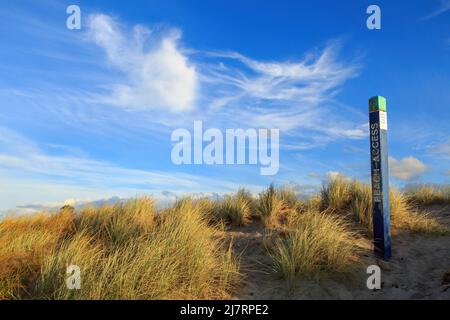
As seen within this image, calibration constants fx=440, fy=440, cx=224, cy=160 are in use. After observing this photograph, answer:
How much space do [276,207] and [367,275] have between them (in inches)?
147

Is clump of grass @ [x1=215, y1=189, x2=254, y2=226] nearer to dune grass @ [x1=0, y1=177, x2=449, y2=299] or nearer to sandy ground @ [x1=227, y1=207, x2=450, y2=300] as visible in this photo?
dune grass @ [x1=0, y1=177, x2=449, y2=299]

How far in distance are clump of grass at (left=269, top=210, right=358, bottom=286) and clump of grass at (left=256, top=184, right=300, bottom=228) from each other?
1.99m

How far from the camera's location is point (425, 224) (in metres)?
10.9

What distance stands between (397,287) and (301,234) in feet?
6.12

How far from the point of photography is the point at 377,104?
9078mm

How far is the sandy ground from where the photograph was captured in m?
7.12

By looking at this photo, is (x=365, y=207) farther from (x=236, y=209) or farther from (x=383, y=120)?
(x=236, y=209)

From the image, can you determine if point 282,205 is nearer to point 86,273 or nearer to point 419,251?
point 419,251

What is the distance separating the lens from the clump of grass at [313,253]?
7508 millimetres

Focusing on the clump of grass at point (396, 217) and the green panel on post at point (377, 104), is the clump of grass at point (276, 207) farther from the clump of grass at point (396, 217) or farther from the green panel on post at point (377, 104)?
the green panel on post at point (377, 104)

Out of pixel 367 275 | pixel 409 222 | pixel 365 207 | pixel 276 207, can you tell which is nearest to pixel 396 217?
pixel 409 222
